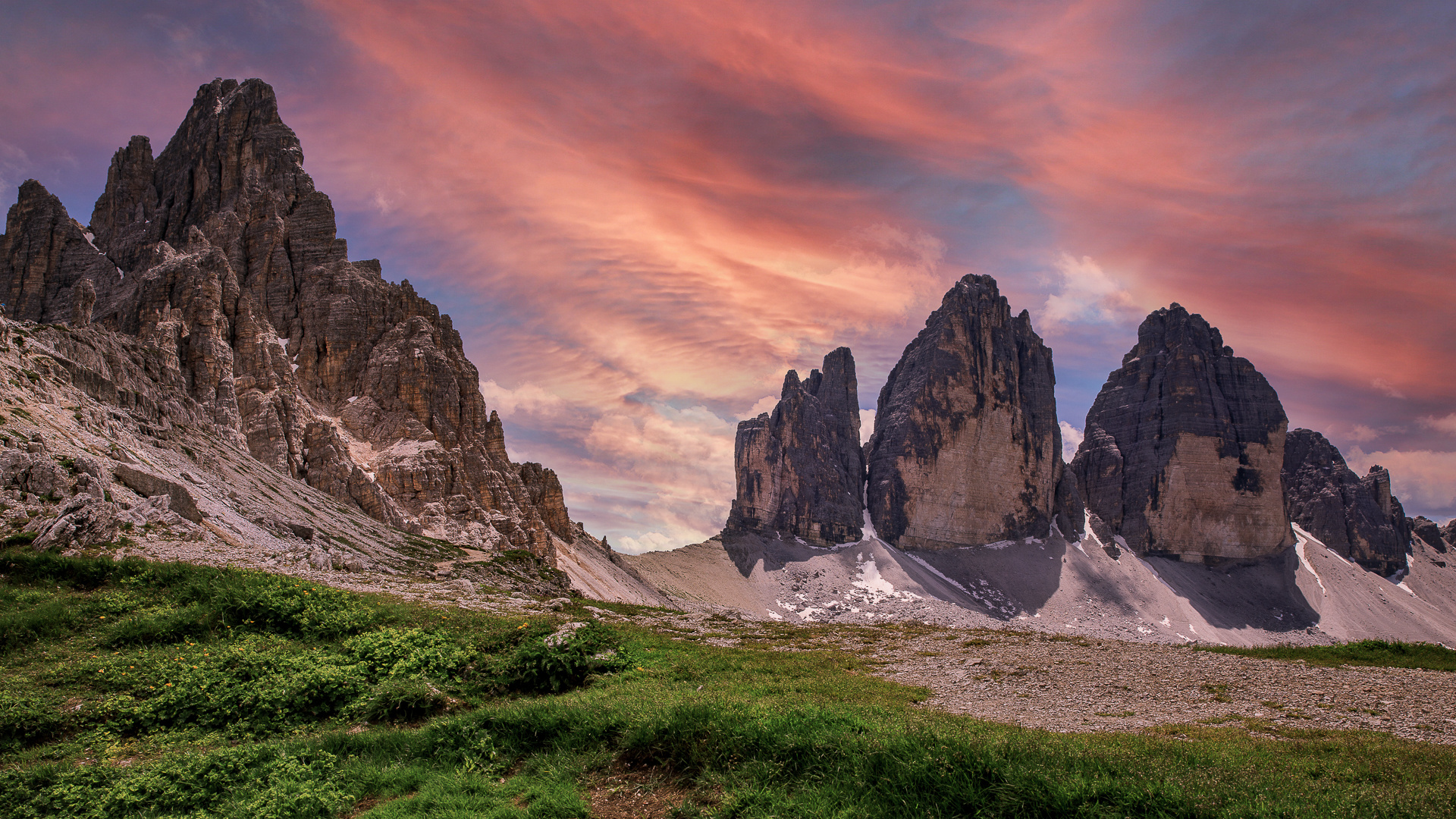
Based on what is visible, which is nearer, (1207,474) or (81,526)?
(81,526)

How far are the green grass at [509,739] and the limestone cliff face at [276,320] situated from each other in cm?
5772

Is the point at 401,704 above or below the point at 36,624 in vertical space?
below

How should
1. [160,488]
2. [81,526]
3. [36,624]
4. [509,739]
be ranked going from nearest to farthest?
[509,739], [36,624], [81,526], [160,488]

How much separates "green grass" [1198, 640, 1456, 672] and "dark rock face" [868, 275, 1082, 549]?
163m

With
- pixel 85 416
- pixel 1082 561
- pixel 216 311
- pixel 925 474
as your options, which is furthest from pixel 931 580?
pixel 85 416

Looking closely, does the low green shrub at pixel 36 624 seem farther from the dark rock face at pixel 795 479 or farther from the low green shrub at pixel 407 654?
the dark rock face at pixel 795 479

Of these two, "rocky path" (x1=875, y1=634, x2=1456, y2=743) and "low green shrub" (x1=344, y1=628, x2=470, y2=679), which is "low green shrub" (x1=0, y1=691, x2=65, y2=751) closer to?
"low green shrub" (x1=344, y1=628, x2=470, y2=679)

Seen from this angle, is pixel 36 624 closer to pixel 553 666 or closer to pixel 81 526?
pixel 81 526

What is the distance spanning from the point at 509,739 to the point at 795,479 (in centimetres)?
17764

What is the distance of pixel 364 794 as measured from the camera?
10414 mm

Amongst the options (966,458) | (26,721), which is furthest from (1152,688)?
(966,458)

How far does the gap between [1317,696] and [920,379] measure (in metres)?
182

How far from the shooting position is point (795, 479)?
187 metres

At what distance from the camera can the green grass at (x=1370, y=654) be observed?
67.4 ft
